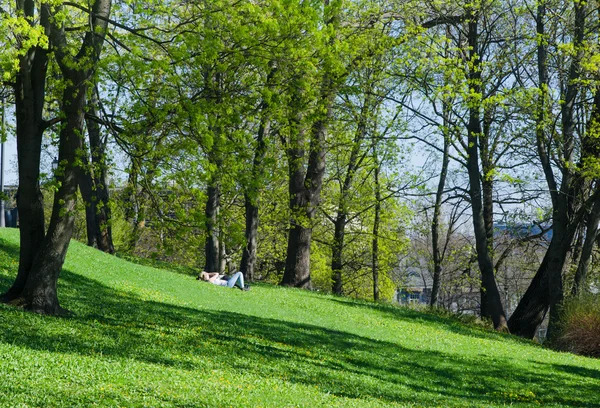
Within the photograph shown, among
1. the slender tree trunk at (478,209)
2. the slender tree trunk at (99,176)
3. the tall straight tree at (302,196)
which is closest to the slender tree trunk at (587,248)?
the slender tree trunk at (478,209)

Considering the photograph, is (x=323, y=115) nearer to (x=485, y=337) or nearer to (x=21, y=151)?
(x=21, y=151)

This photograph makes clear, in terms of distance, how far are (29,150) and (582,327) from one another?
1516 cm

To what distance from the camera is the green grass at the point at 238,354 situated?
853cm

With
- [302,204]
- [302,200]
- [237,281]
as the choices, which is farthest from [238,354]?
[302,200]

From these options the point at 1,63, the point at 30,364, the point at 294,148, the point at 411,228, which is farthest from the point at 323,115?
the point at 411,228

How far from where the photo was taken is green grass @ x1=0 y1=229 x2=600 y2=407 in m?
8.53

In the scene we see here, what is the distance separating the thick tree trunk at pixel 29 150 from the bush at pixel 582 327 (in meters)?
14.3

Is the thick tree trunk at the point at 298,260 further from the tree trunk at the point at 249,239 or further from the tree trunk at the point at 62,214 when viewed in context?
the tree trunk at the point at 62,214

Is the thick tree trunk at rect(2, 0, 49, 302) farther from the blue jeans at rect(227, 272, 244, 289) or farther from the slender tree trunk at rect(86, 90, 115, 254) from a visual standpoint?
the blue jeans at rect(227, 272, 244, 289)

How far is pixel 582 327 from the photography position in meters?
20.8

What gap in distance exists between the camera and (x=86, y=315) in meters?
13.2

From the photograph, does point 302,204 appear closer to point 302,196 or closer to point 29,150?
point 302,196

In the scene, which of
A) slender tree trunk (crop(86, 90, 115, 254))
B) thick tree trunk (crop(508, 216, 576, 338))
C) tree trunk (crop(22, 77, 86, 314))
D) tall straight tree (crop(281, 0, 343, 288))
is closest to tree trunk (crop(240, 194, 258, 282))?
tall straight tree (crop(281, 0, 343, 288))

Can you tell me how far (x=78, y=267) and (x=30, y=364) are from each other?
1117 cm
